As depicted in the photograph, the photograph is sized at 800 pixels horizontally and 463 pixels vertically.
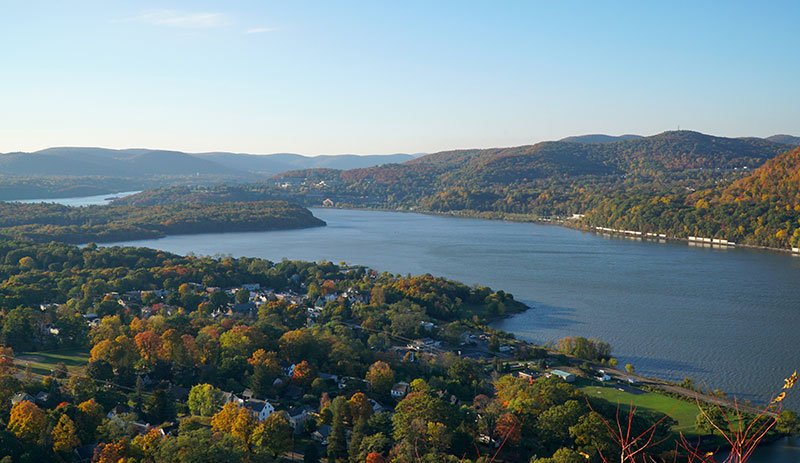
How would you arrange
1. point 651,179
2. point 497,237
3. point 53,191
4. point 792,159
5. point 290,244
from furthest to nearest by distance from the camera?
1. point 53,191
2. point 651,179
3. point 792,159
4. point 497,237
5. point 290,244

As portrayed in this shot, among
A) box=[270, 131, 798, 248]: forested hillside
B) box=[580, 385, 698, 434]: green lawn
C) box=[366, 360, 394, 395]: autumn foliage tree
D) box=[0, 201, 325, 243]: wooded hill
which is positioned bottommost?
box=[580, 385, 698, 434]: green lawn

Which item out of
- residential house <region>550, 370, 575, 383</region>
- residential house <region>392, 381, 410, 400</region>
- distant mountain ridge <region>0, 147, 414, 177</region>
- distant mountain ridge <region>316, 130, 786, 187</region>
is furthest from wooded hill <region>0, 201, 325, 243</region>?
distant mountain ridge <region>0, 147, 414, 177</region>

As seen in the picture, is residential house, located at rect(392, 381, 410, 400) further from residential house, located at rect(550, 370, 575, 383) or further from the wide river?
the wide river

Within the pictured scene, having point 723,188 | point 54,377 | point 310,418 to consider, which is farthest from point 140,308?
point 723,188

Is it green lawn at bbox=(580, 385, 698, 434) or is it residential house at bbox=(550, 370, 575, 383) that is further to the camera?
residential house at bbox=(550, 370, 575, 383)

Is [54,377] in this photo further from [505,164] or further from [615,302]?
[505,164]

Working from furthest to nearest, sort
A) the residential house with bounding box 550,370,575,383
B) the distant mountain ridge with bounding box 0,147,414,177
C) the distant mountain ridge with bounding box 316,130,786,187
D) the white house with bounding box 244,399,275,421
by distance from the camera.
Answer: the distant mountain ridge with bounding box 0,147,414,177
the distant mountain ridge with bounding box 316,130,786,187
the residential house with bounding box 550,370,575,383
the white house with bounding box 244,399,275,421
